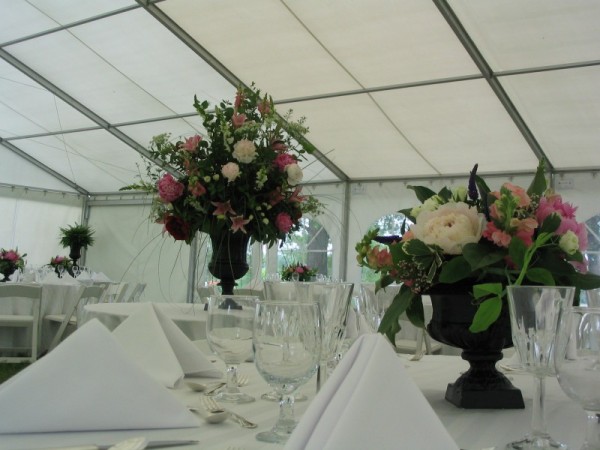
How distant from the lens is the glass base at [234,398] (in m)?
1.10

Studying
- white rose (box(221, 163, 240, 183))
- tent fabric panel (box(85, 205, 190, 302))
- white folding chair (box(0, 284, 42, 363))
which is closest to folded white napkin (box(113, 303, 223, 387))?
white rose (box(221, 163, 240, 183))

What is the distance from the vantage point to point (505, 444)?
0.87 meters

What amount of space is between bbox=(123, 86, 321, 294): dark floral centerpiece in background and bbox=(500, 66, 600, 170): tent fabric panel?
4529 millimetres

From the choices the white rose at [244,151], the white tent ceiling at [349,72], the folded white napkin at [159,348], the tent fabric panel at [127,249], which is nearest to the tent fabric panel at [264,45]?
the white tent ceiling at [349,72]

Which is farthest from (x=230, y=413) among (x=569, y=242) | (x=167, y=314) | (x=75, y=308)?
(x=75, y=308)

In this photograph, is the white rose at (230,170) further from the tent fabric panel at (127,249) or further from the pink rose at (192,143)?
the tent fabric panel at (127,249)

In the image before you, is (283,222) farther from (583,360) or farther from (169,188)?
(583,360)

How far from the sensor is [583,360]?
2.37ft

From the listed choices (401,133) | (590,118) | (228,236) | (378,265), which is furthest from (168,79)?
(378,265)

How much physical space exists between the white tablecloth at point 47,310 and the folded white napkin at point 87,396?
4686 millimetres

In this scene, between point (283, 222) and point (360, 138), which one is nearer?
point (283, 222)

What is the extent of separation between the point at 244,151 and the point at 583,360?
1.67 metres

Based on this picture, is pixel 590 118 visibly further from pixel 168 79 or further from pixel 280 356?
pixel 280 356

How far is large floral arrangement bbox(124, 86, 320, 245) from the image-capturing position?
7.48 feet
